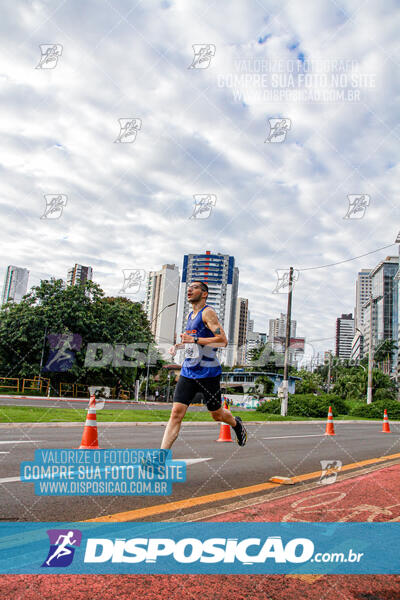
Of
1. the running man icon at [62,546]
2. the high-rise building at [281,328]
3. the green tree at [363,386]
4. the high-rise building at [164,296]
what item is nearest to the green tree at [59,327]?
the high-rise building at [281,328]

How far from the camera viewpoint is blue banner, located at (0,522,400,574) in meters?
2.35

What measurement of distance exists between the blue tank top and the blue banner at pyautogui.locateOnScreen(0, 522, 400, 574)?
5.39 feet

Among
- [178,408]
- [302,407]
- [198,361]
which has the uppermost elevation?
[198,361]

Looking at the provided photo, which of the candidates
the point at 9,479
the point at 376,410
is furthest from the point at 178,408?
the point at 376,410

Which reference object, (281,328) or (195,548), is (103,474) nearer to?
(195,548)

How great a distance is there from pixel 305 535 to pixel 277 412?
2284 cm

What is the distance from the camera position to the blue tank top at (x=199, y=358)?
177 inches

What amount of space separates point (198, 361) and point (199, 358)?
0.03 meters

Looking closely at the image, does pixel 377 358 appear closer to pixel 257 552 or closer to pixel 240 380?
pixel 240 380

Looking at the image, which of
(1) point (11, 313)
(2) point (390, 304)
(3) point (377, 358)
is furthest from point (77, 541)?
(2) point (390, 304)

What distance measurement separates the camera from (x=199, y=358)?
4.49 meters

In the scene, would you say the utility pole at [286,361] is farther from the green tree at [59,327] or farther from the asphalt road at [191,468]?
the green tree at [59,327]

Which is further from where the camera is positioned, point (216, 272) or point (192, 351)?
point (216, 272)

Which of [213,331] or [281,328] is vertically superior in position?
[281,328]
